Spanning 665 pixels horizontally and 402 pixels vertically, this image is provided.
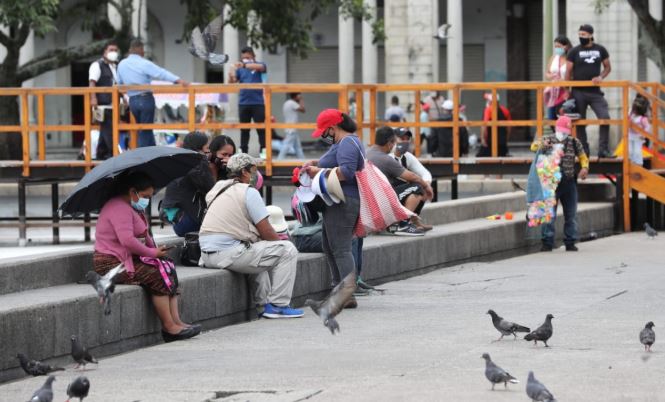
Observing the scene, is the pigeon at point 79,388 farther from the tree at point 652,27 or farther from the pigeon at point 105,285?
the tree at point 652,27

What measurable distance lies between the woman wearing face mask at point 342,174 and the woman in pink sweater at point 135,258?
1.77 metres

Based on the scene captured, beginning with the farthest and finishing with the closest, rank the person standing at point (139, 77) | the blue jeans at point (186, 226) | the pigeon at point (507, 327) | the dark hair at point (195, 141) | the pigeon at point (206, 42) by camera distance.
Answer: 1. the pigeon at point (206, 42)
2. the person standing at point (139, 77)
3. the dark hair at point (195, 141)
4. the blue jeans at point (186, 226)
5. the pigeon at point (507, 327)

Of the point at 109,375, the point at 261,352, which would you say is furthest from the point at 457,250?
the point at 109,375

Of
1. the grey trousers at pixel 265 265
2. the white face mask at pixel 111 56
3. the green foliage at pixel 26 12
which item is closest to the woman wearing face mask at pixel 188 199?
the grey trousers at pixel 265 265

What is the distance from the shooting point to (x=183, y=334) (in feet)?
37.0

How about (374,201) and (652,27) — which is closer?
(374,201)

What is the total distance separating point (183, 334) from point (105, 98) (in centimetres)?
1016

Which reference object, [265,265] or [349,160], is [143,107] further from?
[265,265]

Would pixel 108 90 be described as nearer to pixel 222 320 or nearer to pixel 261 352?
pixel 222 320

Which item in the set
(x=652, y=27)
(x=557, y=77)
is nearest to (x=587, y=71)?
(x=557, y=77)

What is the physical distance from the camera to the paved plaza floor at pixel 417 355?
355 inches

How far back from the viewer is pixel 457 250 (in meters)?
17.2

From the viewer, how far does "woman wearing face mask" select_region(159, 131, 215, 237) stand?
1323cm

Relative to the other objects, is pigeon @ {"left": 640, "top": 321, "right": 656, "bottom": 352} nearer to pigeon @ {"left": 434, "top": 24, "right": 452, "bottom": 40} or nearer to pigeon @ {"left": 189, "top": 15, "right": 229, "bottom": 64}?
pigeon @ {"left": 189, "top": 15, "right": 229, "bottom": 64}
